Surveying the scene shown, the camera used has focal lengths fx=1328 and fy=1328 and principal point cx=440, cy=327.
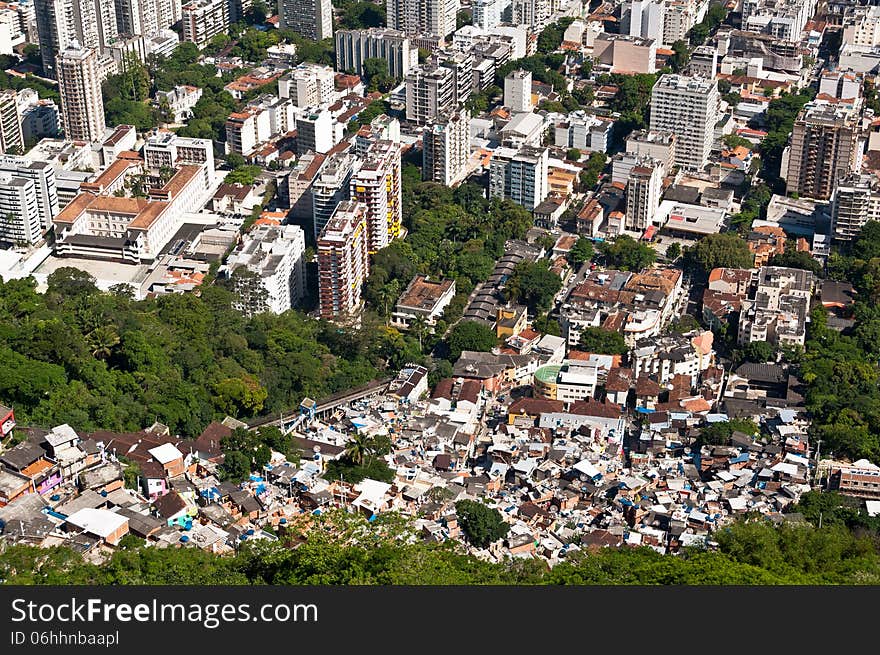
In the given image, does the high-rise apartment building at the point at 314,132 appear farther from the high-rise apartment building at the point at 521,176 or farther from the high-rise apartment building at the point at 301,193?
the high-rise apartment building at the point at 521,176

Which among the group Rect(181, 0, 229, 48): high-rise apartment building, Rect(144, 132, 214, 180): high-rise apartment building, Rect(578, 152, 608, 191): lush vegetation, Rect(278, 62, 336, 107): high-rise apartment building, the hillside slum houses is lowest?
the hillside slum houses

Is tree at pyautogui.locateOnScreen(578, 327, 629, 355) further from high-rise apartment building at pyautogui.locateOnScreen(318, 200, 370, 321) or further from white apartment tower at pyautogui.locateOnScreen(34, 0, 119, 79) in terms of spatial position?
white apartment tower at pyautogui.locateOnScreen(34, 0, 119, 79)

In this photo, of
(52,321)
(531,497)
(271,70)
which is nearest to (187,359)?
(52,321)

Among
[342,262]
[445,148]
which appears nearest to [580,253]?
[445,148]

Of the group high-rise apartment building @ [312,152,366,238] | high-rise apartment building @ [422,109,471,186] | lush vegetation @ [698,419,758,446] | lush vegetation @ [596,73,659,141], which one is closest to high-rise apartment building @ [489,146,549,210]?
high-rise apartment building @ [422,109,471,186]

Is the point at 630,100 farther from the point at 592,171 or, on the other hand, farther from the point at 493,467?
the point at 493,467

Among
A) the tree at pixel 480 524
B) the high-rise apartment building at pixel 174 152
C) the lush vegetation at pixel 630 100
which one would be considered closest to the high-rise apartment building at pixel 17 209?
the high-rise apartment building at pixel 174 152

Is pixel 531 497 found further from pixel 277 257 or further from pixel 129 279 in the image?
pixel 129 279
